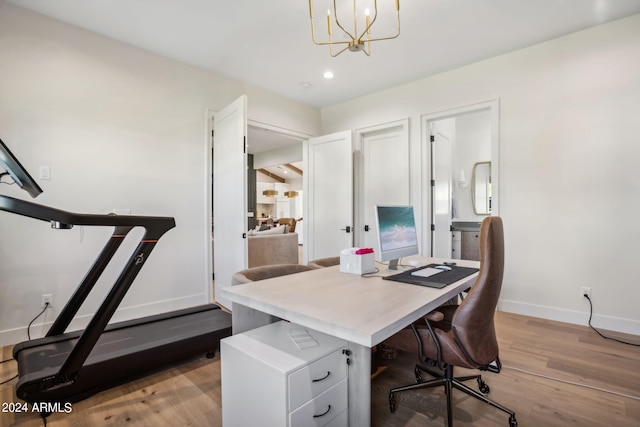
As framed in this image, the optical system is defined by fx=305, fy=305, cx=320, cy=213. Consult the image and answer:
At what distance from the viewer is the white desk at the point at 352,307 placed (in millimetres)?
1049

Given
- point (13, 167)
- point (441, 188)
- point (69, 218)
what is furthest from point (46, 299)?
point (441, 188)

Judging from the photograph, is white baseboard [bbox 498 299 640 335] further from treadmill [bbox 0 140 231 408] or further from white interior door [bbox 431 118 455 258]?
treadmill [bbox 0 140 231 408]

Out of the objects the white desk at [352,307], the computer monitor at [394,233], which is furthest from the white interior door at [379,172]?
the white desk at [352,307]

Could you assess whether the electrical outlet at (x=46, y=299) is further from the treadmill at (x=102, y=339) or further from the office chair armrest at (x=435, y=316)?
the office chair armrest at (x=435, y=316)

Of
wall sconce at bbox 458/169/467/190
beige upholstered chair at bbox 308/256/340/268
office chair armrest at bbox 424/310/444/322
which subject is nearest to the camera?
office chair armrest at bbox 424/310/444/322

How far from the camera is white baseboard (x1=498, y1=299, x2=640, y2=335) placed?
2.65m

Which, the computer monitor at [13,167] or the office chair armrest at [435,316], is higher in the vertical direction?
the computer monitor at [13,167]

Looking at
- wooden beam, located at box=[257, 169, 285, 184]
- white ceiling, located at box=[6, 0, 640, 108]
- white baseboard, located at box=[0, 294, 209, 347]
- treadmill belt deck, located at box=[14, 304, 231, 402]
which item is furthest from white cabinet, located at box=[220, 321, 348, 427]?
wooden beam, located at box=[257, 169, 285, 184]

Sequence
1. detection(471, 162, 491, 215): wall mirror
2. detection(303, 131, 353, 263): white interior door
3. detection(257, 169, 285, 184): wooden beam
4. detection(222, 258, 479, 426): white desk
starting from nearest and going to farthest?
1. detection(222, 258, 479, 426): white desk
2. detection(303, 131, 353, 263): white interior door
3. detection(471, 162, 491, 215): wall mirror
4. detection(257, 169, 285, 184): wooden beam

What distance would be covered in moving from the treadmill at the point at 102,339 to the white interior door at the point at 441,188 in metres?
2.78

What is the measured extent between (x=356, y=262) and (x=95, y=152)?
2623mm

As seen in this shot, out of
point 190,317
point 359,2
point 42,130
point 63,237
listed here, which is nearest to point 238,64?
point 359,2

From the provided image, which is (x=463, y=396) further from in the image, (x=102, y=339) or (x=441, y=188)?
(x=441, y=188)

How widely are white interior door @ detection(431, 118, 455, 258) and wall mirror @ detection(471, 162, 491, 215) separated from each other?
99cm
